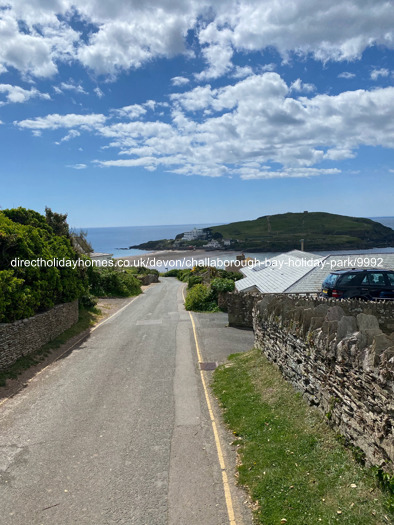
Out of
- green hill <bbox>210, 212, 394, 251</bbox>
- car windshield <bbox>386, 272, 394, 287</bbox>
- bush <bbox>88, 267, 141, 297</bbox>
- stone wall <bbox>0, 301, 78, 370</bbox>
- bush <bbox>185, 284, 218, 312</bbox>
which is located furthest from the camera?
green hill <bbox>210, 212, 394, 251</bbox>

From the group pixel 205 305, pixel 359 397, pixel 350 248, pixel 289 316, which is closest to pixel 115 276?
pixel 205 305

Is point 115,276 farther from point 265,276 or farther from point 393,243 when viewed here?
→ point 393,243

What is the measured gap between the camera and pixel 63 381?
528 inches

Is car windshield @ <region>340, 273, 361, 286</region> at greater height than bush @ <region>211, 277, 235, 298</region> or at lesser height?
greater

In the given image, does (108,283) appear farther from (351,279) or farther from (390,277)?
(390,277)

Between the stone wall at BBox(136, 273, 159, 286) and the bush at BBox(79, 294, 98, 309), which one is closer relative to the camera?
the bush at BBox(79, 294, 98, 309)

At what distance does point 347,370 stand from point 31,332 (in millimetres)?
13413

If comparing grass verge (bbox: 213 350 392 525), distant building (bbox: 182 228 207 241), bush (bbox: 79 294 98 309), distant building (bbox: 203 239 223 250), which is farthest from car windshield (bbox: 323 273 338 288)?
distant building (bbox: 182 228 207 241)

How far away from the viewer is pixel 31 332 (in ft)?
52.9

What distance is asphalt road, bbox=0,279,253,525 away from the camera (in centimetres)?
640

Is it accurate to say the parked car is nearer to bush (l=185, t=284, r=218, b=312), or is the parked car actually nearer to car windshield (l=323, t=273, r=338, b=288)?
car windshield (l=323, t=273, r=338, b=288)

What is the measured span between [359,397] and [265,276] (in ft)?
77.1

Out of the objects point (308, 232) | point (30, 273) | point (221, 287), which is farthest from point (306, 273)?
point (308, 232)

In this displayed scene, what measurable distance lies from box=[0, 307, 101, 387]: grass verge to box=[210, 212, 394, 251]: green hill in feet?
356
